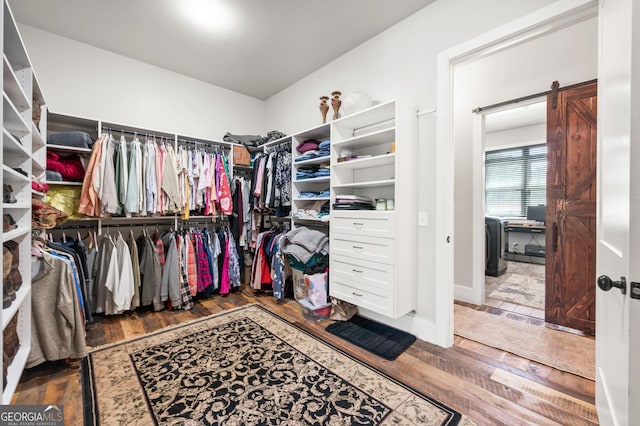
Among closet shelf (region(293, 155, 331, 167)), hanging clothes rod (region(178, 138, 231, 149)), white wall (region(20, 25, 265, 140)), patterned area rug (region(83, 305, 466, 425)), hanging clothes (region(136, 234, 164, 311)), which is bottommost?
patterned area rug (region(83, 305, 466, 425))

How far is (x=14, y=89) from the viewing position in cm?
141

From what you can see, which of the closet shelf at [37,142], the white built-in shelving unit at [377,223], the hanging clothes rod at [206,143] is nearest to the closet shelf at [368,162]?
the white built-in shelving unit at [377,223]

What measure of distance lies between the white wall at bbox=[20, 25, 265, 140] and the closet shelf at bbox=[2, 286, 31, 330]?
6.39 feet

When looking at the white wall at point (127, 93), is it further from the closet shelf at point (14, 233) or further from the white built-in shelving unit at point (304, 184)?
the closet shelf at point (14, 233)

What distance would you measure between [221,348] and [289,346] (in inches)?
20.9

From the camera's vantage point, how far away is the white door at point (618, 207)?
80cm

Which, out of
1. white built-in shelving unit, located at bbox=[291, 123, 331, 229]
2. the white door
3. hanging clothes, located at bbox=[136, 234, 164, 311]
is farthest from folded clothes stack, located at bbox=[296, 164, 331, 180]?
the white door

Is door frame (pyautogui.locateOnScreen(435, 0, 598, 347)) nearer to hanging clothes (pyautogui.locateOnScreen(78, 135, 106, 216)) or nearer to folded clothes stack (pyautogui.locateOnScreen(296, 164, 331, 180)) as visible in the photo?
folded clothes stack (pyautogui.locateOnScreen(296, 164, 331, 180))

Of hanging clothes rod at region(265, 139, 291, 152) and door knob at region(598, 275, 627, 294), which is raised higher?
hanging clothes rod at region(265, 139, 291, 152)

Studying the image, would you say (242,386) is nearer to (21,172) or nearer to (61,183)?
(21,172)

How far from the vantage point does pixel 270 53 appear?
288cm

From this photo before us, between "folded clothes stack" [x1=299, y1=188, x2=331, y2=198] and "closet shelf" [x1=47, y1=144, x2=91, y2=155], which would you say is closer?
"closet shelf" [x1=47, y1=144, x2=91, y2=155]

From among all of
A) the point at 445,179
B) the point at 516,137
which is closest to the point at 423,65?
the point at 445,179

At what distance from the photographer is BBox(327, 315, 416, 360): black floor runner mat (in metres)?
2.07
